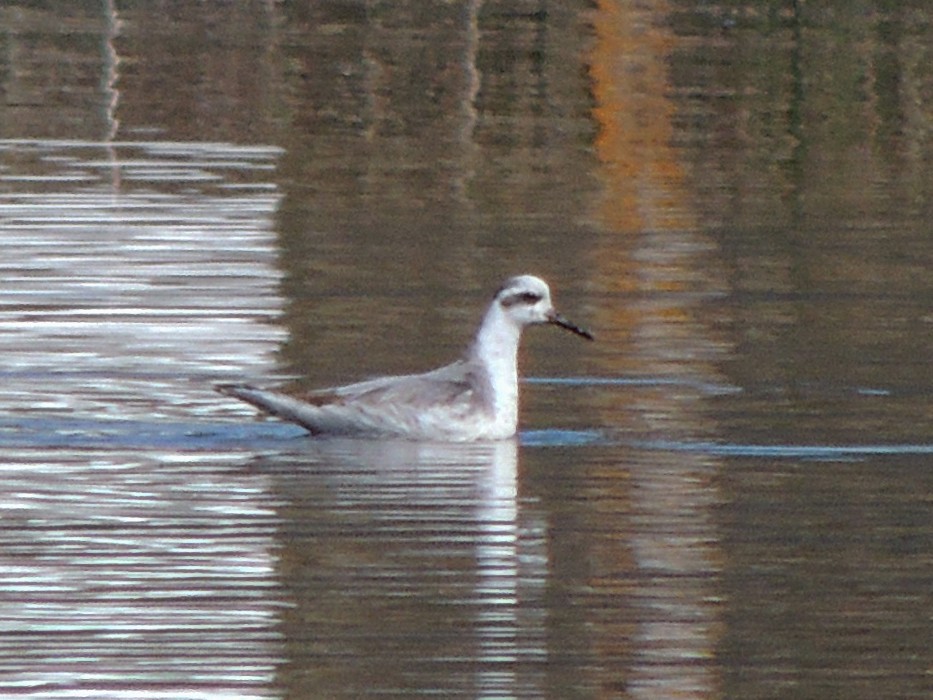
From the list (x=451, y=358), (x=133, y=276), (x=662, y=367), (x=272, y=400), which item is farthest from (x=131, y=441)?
(x=133, y=276)

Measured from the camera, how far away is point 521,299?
613 inches

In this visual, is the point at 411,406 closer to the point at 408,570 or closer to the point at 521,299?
the point at 521,299

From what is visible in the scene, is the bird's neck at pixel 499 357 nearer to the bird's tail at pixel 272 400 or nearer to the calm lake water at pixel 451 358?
the calm lake water at pixel 451 358

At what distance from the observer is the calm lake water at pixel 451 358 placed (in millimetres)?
10562

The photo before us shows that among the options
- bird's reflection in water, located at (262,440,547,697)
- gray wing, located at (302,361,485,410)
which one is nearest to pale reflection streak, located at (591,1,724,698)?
bird's reflection in water, located at (262,440,547,697)

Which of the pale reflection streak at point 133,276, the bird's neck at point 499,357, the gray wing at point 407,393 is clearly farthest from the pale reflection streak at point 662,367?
the pale reflection streak at point 133,276

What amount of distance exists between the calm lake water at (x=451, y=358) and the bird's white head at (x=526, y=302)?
519 millimetres

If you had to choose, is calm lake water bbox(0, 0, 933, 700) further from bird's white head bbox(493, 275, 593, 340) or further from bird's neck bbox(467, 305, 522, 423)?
bird's white head bbox(493, 275, 593, 340)

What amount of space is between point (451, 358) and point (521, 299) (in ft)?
6.07

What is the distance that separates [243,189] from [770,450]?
39.5 feet

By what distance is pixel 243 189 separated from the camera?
85.3 feet

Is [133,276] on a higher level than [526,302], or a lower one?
lower

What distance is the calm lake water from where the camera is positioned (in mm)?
10562

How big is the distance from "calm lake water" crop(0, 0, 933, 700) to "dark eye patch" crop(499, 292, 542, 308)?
0.60 meters
